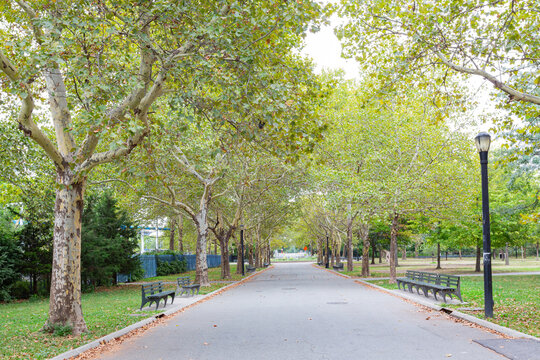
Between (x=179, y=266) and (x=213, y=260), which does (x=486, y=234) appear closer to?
(x=179, y=266)

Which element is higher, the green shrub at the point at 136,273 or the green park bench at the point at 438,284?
the green park bench at the point at 438,284

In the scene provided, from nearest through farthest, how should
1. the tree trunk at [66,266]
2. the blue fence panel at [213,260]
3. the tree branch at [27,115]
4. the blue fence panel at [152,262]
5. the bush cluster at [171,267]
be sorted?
the tree branch at [27,115], the tree trunk at [66,266], the blue fence panel at [152,262], the bush cluster at [171,267], the blue fence panel at [213,260]

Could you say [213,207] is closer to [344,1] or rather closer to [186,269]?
[186,269]

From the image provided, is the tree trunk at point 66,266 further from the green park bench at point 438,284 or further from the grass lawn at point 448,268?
the grass lawn at point 448,268

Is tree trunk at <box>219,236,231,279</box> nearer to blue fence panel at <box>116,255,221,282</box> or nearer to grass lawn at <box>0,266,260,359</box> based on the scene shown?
blue fence panel at <box>116,255,221,282</box>

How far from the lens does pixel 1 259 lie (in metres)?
18.9

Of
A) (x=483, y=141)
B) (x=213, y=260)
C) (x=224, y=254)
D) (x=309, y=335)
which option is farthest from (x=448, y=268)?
(x=213, y=260)

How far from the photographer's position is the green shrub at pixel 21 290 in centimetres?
2039

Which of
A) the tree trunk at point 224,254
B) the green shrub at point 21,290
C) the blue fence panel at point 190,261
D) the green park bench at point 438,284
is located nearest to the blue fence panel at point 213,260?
the blue fence panel at point 190,261

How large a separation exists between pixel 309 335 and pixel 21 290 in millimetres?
17302

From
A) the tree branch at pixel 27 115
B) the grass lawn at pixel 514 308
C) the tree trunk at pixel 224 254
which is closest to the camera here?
the tree branch at pixel 27 115

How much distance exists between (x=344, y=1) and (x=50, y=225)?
57.7 ft

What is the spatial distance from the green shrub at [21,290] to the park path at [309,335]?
36.5 ft

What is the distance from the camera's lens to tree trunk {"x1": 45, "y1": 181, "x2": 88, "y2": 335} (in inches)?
385
